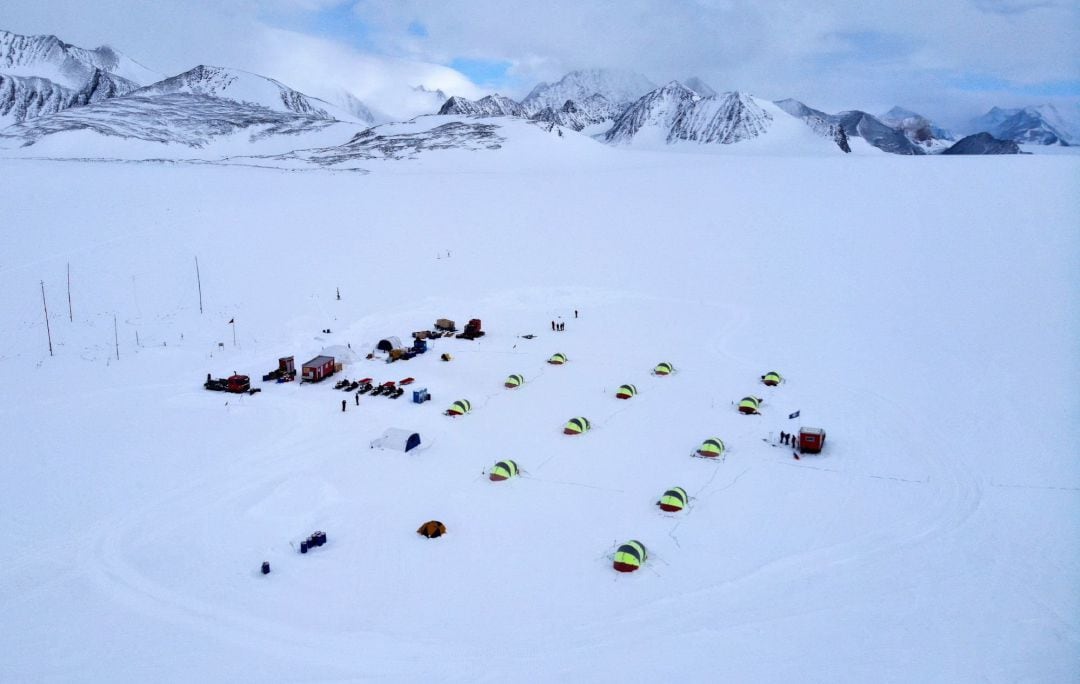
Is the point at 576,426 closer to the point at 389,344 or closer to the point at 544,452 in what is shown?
the point at 544,452

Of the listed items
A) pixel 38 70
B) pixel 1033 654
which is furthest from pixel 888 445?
pixel 38 70

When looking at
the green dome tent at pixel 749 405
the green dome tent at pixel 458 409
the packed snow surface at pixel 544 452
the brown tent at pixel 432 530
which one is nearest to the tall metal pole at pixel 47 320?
the packed snow surface at pixel 544 452

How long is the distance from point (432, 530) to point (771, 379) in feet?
50.9

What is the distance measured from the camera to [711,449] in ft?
62.6

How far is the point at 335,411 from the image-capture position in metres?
22.9

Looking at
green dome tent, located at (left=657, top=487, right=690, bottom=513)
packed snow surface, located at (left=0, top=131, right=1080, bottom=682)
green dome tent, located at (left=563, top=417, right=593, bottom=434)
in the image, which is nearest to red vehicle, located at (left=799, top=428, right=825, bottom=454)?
packed snow surface, located at (left=0, top=131, right=1080, bottom=682)

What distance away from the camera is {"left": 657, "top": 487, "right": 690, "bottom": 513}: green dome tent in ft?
53.0

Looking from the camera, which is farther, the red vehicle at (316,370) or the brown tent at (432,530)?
the red vehicle at (316,370)

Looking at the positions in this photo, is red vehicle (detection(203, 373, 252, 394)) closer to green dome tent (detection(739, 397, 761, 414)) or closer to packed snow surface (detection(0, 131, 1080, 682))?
packed snow surface (detection(0, 131, 1080, 682))

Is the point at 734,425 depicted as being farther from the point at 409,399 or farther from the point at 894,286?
the point at 894,286

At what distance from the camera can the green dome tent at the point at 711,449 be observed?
62.6 feet

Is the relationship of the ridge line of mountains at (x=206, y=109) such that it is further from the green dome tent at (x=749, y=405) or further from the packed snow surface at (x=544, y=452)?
the green dome tent at (x=749, y=405)

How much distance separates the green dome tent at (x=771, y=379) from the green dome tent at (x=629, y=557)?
1311 centimetres

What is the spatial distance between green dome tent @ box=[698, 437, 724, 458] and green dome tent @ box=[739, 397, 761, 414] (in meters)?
3.55
